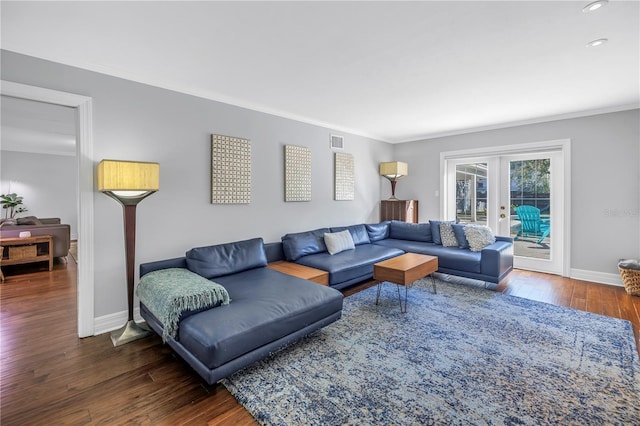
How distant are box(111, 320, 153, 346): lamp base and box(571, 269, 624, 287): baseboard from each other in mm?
5780

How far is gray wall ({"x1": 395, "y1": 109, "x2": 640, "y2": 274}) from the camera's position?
13.1 feet

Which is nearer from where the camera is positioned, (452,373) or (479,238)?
(452,373)

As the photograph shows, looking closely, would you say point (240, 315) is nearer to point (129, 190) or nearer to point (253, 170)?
point (129, 190)

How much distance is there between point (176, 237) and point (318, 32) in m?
2.53

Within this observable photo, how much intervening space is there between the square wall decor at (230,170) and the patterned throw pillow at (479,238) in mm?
3343

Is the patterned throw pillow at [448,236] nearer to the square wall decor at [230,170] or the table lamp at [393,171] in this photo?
the table lamp at [393,171]

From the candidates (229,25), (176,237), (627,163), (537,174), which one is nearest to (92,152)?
(176,237)

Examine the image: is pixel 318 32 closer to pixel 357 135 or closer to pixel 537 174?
pixel 357 135

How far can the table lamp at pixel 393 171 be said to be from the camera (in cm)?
587

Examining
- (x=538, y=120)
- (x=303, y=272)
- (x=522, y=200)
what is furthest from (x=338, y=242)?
(x=538, y=120)

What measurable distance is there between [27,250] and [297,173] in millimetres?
4890

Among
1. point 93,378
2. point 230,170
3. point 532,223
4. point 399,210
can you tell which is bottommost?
point 93,378

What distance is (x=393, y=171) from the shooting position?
5.88m

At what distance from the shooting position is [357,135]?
567cm
